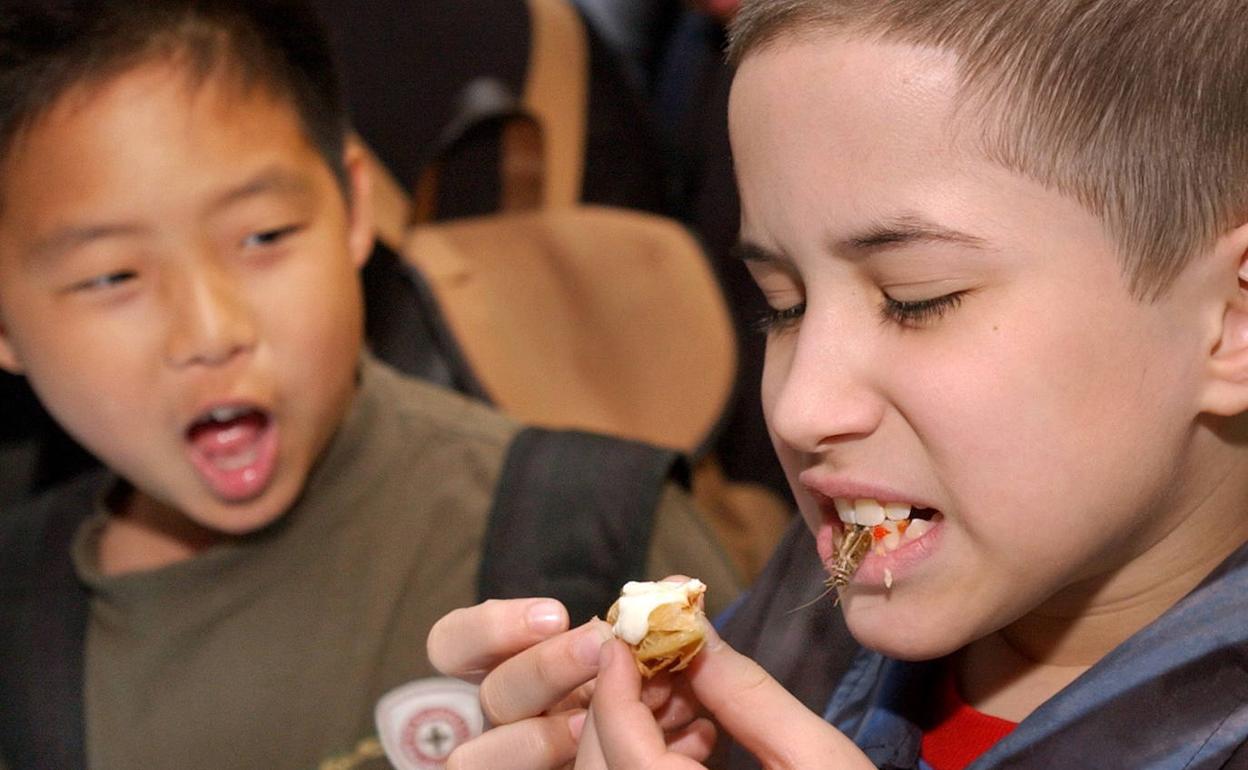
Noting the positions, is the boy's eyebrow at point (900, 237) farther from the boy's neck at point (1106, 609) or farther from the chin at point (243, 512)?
the chin at point (243, 512)

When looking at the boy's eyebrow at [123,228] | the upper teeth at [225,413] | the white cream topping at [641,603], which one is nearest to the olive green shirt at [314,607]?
the upper teeth at [225,413]

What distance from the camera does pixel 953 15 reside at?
63 centimetres

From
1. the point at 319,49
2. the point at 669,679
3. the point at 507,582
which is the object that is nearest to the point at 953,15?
the point at 669,679

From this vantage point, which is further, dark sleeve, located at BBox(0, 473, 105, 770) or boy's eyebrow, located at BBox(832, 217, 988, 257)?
dark sleeve, located at BBox(0, 473, 105, 770)

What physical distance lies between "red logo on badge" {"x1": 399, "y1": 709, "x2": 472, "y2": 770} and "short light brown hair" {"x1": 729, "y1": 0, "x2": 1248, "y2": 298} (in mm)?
528

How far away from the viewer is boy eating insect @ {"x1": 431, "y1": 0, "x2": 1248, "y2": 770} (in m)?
0.62

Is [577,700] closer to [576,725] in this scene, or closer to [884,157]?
[576,725]

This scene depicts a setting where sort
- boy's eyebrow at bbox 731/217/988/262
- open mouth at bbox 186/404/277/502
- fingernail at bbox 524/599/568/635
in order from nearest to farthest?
boy's eyebrow at bbox 731/217/988/262 → fingernail at bbox 524/599/568/635 → open mouth at bbox 186/404/277/502

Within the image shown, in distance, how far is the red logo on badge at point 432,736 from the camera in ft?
3.10

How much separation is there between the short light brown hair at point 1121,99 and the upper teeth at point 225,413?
56 centimetres

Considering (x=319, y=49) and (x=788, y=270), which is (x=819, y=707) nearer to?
(x=788, y=270)

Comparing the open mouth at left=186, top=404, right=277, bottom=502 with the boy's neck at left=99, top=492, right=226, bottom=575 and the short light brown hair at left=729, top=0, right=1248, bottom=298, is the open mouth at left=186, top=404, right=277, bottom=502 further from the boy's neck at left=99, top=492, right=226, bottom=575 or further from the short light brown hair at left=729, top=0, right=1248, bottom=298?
the short light brown hair at left=729, top=0, right=1248, bottom=298

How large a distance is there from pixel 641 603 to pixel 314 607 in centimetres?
48

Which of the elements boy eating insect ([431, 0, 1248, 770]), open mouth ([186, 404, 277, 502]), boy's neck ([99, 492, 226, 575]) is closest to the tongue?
open mouth ([186, 404, 277, 502])
